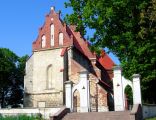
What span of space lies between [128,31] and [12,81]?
29.3 m

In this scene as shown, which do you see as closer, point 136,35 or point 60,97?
point 136,35

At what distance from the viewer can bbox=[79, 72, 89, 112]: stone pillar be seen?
26.3 meters

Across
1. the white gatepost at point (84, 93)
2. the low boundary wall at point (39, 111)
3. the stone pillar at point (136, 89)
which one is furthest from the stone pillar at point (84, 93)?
the stone pillar at point (136, 89)

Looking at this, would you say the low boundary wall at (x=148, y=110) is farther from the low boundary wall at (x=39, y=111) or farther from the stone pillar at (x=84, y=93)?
the low boundary wall at (x=39, y=111)

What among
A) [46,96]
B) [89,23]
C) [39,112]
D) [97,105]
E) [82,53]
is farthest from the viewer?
[82,53]

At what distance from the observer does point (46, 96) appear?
123 ft

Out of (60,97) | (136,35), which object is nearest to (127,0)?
(136,35)

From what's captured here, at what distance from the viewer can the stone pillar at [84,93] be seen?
26.3m

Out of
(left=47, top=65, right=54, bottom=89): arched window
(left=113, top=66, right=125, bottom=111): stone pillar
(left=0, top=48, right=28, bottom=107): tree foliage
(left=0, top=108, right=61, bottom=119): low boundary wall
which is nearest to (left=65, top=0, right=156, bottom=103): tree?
(left=113, top=66, right=125, bottom=111): stone pillar

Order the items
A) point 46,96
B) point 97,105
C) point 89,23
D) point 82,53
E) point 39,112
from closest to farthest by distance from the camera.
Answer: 1. point 39,112
2. point 89,23
3. point 97,105
4. point 46,96
5. point 82,53

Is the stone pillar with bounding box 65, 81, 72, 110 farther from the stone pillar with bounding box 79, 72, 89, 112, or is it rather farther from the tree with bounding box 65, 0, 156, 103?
the tree with bounding box 65, 0, 156, 103

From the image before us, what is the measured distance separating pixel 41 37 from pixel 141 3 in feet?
51.6

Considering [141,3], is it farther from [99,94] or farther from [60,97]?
[60,97]

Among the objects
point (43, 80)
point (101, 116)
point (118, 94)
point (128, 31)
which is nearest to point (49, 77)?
point (43, 80)
